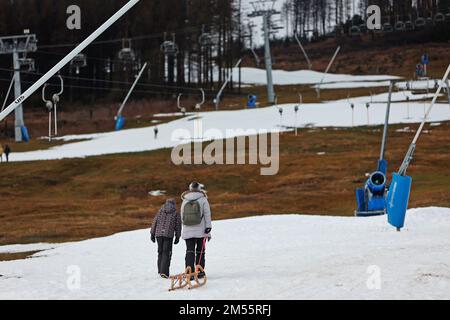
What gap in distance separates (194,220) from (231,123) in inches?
2452

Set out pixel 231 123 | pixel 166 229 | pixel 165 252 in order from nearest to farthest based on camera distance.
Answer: pixel 166 229 → pixel 165 252 → pixel 231 123

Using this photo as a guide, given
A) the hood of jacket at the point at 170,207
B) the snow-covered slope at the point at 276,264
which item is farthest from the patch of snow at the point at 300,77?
the hood of jacket at the point at 170,207

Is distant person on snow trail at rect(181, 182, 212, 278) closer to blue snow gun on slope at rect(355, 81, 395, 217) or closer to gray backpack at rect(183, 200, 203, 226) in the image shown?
gray backpack at rect(183, 200, 203, 226)

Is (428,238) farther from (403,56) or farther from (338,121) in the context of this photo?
(403,56)

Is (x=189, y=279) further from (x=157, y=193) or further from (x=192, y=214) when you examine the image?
Answer: (x=157, y=193)

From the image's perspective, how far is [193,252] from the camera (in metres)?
19.0

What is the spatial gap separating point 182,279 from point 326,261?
377 cm

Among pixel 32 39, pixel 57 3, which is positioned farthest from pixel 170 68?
pixel 32 39

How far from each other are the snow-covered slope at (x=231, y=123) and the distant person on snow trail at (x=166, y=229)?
48.8 m

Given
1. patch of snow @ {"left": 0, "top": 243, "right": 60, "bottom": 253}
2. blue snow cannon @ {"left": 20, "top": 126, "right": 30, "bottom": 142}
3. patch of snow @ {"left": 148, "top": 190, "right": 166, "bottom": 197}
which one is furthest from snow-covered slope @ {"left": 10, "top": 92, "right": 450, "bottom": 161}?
patch of snow @ {"left": 0, "top": 243, "right": 60, "bottom": 253}

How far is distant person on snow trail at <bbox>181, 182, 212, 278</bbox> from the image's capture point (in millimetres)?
18812

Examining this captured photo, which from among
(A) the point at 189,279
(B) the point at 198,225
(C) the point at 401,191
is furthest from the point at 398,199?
(A) the point at 189,279

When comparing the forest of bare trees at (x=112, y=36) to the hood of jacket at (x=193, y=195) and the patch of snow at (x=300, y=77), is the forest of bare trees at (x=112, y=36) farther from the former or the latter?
the hood of jacket at (x=193, y=195)

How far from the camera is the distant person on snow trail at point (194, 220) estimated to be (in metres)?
18.8
